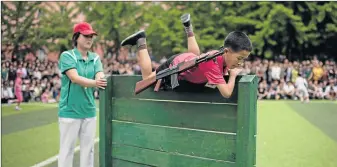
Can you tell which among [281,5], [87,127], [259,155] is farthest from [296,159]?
[281,5]

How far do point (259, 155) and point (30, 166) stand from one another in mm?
3601

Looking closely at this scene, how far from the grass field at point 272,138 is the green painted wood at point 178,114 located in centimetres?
301

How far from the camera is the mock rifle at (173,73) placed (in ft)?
12.3

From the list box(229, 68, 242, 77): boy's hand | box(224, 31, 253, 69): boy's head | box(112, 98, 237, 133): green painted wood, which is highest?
box(224, 31, 253, 69): boy's head

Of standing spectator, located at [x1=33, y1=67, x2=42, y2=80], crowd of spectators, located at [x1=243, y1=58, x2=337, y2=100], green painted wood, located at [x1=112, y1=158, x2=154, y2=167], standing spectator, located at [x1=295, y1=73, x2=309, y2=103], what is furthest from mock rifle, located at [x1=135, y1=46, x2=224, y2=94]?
standing spectator, located at [x1=33, y1=67, x2=42, y2=80]

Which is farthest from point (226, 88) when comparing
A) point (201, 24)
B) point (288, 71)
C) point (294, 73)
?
point (201, 24)

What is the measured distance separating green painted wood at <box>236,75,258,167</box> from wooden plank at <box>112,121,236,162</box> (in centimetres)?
9

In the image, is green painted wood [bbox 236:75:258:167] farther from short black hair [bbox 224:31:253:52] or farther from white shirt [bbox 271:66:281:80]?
white shirt [bbox 271:66:281:80]

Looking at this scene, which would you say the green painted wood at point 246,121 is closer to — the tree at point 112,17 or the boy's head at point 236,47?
the boy's head at point 236,47

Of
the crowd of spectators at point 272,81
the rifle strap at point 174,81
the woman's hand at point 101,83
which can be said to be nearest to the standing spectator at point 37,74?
the crowd of spectators at point 272,81

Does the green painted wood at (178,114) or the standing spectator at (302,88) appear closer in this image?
the green painted wood at (178,114)

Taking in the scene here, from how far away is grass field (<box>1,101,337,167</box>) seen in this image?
24.1 ft

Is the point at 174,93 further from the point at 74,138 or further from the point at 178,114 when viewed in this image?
the point at 74,138

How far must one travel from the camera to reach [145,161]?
4.24 meters
